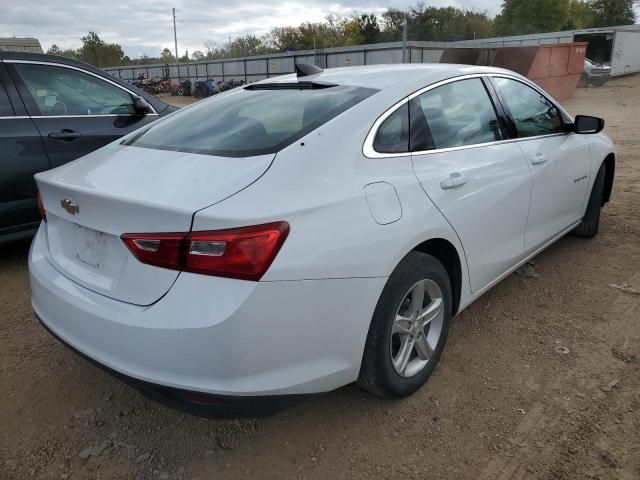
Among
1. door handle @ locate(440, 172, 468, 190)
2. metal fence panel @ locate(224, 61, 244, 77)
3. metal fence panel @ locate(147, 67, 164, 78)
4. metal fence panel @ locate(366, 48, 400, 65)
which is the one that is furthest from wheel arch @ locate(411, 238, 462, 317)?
metal fence panel @ locate(147, 67, 164, 78)

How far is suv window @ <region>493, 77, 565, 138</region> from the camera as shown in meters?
3.39

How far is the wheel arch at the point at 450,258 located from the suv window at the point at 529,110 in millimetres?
1159

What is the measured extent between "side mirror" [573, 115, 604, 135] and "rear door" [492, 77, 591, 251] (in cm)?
8

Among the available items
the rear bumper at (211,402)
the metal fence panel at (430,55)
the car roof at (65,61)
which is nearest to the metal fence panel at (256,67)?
the metal fence panel at (430,55)

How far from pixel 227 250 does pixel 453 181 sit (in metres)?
1.31

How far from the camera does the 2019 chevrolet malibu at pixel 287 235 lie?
71.5 inches

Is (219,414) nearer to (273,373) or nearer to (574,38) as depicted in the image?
(273,373)

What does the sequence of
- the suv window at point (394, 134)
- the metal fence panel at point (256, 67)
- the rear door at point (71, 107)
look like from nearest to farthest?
the suv window at point (394, 134), the rear door at point (71, 107), the metal fence panel at point (256, 67)

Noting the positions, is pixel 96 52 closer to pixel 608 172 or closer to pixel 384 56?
pixel 384 56

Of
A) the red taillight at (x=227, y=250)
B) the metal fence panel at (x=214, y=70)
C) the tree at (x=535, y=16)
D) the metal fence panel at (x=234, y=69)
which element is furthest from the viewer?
the tree at (x=535, y=16)

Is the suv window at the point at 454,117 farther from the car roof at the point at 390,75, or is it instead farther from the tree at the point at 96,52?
the tree at the point at 96,52

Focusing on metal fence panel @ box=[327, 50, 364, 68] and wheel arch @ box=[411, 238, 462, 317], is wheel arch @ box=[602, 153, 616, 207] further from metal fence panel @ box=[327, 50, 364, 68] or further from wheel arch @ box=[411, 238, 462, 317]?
metal fence panel @ box=[327, 50, 364, 68]

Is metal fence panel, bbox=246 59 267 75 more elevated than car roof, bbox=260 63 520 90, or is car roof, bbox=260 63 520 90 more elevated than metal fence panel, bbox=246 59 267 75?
metal fence panel, bbox=246 59 267 75

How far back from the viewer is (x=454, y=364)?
2.89 meters
